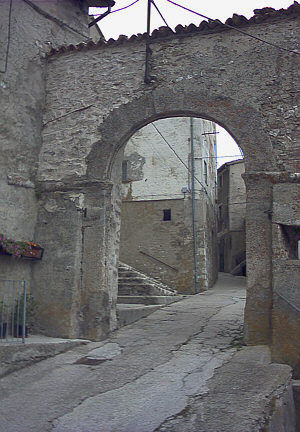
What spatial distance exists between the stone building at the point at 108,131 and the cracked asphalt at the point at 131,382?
2.44 feet

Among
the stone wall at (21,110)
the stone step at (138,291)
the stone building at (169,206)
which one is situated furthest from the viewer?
the stone building at (169,206)

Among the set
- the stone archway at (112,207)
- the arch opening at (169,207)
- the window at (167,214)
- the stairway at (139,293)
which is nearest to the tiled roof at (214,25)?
the stone archway at (112,207)

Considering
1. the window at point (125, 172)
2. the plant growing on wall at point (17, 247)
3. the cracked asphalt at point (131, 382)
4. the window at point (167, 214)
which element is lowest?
the cracked asphalt at point (131, 382)

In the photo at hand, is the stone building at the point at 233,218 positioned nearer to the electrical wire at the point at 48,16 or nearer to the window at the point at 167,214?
the window at the point at 167,214

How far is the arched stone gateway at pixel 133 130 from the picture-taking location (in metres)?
6.97

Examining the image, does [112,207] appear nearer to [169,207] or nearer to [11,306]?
[11,306]

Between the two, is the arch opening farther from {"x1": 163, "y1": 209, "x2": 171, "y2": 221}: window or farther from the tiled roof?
the tiled roof

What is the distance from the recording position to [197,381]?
544 cm

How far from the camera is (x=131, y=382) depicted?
5578 mm

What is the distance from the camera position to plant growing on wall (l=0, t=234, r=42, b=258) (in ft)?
24.0

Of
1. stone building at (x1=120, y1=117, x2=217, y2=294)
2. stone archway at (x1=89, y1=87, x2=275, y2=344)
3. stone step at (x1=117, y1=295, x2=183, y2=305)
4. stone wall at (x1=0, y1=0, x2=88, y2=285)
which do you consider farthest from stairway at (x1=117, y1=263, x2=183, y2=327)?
stone archway at (x1=89, y1=87, x2=275, y2=344)

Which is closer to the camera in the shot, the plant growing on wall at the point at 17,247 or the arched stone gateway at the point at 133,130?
the arched stone gateway at the point at 133,130

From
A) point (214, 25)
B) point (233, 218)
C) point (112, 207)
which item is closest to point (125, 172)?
point (233, 218)

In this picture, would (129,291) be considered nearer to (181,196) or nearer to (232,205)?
(181,196)
